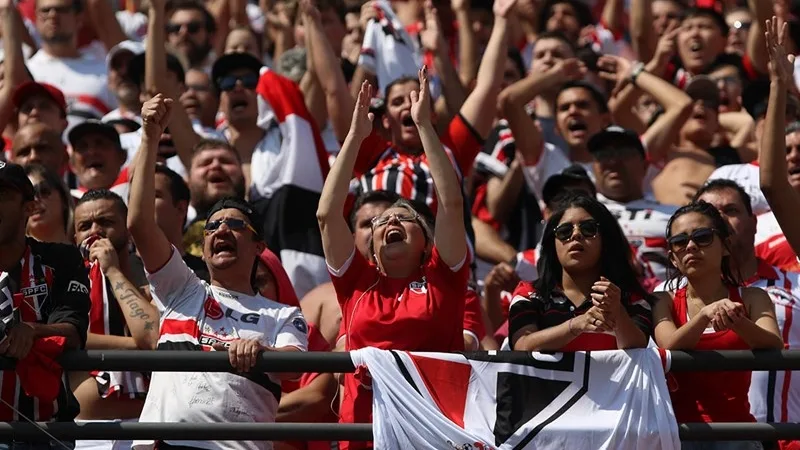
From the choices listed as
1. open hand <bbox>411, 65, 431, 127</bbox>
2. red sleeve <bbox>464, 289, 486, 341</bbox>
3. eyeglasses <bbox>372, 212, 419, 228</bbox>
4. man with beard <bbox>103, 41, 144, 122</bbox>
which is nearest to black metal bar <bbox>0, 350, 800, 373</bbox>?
eyeglasses <bbox>372, 212, 419, 228</bbox>

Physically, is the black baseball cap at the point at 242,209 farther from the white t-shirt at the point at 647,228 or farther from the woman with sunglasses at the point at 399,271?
the white t-shirt at the point at 647,228

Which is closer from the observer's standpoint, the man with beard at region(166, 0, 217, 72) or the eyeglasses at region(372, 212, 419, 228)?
the eyeglasses at region(372, 212, 419, 228)

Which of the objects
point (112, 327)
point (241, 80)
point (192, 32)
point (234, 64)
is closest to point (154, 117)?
point (112, 327)

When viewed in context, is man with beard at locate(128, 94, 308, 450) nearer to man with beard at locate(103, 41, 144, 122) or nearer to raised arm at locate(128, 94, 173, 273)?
raised arm at locate(128, 94, 173, 273)

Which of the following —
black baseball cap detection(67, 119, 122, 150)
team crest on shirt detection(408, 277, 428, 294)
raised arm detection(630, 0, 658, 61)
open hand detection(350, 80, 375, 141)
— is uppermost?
raised arm detection(630, 0, 658, 61)

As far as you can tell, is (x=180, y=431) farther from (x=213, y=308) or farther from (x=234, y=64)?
(x=234, y=64)

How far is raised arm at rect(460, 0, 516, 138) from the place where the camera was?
928cm

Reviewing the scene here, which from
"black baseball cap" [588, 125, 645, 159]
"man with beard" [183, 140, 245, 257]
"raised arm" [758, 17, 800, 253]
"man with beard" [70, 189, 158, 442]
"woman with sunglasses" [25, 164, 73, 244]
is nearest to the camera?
"man with beard" [70, 189, 158, 442]

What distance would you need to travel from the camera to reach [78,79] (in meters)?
12.0

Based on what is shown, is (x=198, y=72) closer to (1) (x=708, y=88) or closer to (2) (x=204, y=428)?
(1) (x=708, y=88)

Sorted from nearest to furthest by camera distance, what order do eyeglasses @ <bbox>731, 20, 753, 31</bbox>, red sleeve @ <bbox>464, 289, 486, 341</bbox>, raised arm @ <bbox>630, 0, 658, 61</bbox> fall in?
1. red sleeve @ <bbox>464, 289, 486, 341</bbox>
2. raised arm @ <bbox>630, 0, 658, 61</bbox>
3. eyeglasses @ <bbox>731, 20, 753, 31</bbox>

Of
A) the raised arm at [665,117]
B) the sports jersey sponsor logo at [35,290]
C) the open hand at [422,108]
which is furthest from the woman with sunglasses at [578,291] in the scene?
the raised arm at [665,117]

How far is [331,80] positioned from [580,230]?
3.22m

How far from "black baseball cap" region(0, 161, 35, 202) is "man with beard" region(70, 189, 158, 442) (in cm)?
72
